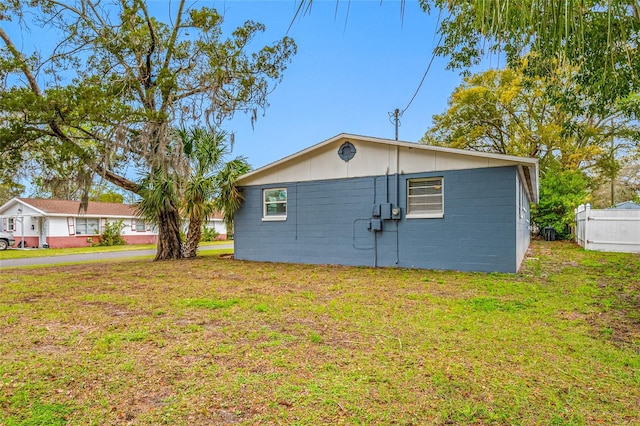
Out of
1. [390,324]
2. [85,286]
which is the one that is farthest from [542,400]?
[85,286]

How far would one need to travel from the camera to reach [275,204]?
455 inches

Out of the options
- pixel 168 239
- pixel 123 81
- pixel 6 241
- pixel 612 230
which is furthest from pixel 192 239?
pixel 6 241

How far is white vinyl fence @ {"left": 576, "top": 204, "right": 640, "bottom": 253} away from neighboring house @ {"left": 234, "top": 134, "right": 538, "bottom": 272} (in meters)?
4.46

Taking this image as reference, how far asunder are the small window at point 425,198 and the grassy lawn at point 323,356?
3.21 meters

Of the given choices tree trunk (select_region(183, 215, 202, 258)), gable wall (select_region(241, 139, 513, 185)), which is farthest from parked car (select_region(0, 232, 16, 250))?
gable wall (select_region(241, 139, 513, 185))

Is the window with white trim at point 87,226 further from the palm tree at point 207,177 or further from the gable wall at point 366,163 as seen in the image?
the gable wall at point 366,163

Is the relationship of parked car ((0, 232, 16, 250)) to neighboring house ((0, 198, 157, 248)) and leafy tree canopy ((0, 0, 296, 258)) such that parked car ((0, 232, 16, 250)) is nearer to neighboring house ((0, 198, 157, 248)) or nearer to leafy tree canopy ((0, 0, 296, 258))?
neighboring house ((0, 198, 157, 248))

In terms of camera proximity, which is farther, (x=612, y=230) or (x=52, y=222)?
(x=52, y=222)

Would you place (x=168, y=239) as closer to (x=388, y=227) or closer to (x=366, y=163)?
(x=366, y=163)

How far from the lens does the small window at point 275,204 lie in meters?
11.4

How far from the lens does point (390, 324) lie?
420 centimetres

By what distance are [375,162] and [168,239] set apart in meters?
7.74

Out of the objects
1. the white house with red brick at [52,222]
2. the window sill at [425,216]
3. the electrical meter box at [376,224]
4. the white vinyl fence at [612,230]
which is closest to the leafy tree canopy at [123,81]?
the electrical meter box at [376,224]

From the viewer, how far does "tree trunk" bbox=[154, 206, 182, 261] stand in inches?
493
